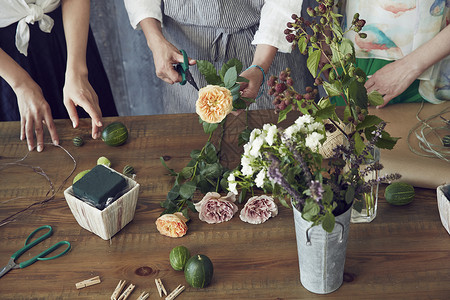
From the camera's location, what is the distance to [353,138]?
0.96 m

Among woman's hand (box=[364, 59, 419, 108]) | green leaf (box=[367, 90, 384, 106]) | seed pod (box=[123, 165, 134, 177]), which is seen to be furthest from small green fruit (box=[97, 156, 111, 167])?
woman's hand (box=[364, 59, 419, 108])

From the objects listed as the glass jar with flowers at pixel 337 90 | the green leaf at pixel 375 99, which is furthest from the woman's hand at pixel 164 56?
the green leaf at pixel 375 99

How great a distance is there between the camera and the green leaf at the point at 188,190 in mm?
1219

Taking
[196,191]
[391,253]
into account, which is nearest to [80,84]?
[196,191]

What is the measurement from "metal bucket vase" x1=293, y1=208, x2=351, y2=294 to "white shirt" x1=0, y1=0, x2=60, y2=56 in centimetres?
129

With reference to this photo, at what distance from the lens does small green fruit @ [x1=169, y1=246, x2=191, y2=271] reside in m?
1.07

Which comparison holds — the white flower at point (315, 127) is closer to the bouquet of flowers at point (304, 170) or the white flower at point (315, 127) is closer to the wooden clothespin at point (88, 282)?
the bouquet of flowers at point (304, 170)

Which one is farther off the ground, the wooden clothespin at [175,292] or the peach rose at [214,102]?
the peach rose at [214,102]

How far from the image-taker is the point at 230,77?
1.20m

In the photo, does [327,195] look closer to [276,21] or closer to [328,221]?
[328,221]

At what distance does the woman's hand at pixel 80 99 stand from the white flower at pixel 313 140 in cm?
80

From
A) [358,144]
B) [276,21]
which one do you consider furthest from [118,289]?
[276,21]

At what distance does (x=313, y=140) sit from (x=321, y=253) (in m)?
0.24

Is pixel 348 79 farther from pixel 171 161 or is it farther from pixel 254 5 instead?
pixel 254 5
